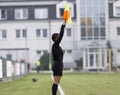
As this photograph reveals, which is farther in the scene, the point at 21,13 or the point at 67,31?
the point at 21,13

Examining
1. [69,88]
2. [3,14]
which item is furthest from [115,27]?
[69,88]

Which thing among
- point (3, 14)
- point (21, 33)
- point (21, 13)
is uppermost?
point (21, 13)

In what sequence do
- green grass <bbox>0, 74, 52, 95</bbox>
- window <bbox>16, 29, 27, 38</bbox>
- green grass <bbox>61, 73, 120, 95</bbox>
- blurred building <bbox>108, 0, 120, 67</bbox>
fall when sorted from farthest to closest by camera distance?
window <bbox>16, 29, 27, 38</bbox> → blurred building <bbox>108, 0, 120, 67</bbox> → green grass <bbox>0, 74, 52, 95</bbox> → green grass <bbox>61, 73, 120, 95</bbox>

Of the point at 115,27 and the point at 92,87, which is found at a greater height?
the point at 115,27

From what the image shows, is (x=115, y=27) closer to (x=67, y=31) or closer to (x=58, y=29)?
(x=67, y=31)

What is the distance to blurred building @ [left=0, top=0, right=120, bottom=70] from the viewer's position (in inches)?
3565

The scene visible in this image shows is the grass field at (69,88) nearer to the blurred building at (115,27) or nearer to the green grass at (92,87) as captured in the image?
the green grass at (92,87)

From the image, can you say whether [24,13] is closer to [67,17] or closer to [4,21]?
[4,21]

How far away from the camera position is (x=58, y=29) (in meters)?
93.2

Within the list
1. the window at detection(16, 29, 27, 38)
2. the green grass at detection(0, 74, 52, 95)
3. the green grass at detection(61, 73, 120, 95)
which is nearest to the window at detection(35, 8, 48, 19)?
the window at detection(16, 29, 27, 38)

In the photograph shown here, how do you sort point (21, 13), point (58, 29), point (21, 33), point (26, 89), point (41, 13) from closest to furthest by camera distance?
point (26, 89), point (58, 29), point (21, 33), point (41, 13), point (21, 13)

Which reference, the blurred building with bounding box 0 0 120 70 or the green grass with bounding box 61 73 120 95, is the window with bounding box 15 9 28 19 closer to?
the blurred building with bounding box 0 0 120 70

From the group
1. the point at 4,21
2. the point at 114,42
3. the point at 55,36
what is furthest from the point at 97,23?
the point at 55,36

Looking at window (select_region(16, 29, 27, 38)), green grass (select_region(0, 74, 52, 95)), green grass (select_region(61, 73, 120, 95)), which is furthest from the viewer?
window (select_region(16, 29, 27, 38))
